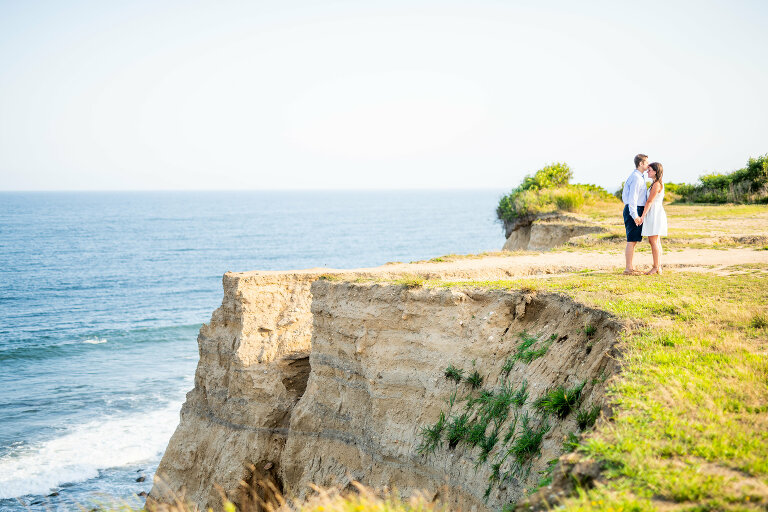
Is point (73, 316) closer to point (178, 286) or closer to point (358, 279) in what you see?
point (178, 286)

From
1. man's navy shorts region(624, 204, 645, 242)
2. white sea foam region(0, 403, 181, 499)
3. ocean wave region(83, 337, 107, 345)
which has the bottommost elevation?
white sea foam region(0, 403, 181, 499)

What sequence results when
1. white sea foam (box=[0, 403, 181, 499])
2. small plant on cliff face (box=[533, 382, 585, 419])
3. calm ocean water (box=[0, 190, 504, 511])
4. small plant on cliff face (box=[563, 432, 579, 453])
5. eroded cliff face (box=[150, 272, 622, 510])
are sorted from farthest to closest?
calm ocean water (box=[0, 190, 504, 511])
white sea foam (box=[0, 403, 181, 499])
eroded cliff face (box=[150, 272, 622, 510])
small plant on cliff face (box=[533, 382, 585, 419])
small plant on cliff face (box=[563, 432, 579, 453])

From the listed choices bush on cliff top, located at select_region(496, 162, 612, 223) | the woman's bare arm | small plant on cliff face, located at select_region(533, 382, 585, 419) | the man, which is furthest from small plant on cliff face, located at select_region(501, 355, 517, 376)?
bush on cliff top, located at select_region(496, 162, 612, 223)

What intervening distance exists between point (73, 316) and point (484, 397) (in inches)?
1597

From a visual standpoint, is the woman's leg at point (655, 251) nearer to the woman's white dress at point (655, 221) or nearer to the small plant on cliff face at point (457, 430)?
the woman's white dress at point (655, 221)

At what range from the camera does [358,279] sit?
14.3 meters

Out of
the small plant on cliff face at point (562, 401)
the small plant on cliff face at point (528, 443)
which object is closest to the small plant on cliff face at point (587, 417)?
the small plant on cliff face at point (562, 401)

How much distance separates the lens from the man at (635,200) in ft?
41.8

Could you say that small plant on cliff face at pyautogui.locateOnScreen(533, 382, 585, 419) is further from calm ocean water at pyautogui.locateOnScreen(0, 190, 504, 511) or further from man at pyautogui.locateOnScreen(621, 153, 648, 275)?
calm ocean water at pyautogui.locateOnScreen(0, 190, 504, 511)

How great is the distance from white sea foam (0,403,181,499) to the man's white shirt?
19544 millimetres

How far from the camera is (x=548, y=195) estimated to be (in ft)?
112

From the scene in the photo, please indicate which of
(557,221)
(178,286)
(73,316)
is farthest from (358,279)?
(178,286)

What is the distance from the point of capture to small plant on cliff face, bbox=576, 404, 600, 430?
7.69m

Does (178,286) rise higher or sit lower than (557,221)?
lower
